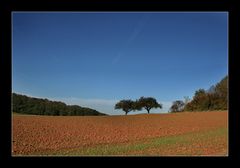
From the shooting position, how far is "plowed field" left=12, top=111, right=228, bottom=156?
387 inches

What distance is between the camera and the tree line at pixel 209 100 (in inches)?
712

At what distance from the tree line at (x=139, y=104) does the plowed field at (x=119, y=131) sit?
1.32 metres

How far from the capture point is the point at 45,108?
57.0 feet

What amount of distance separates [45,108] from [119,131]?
17.7 ft

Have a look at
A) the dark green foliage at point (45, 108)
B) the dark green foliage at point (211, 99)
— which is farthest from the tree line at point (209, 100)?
the dark green foliage at point (45, 108)

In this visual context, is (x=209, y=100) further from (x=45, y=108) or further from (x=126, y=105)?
(x=45, y=108)
